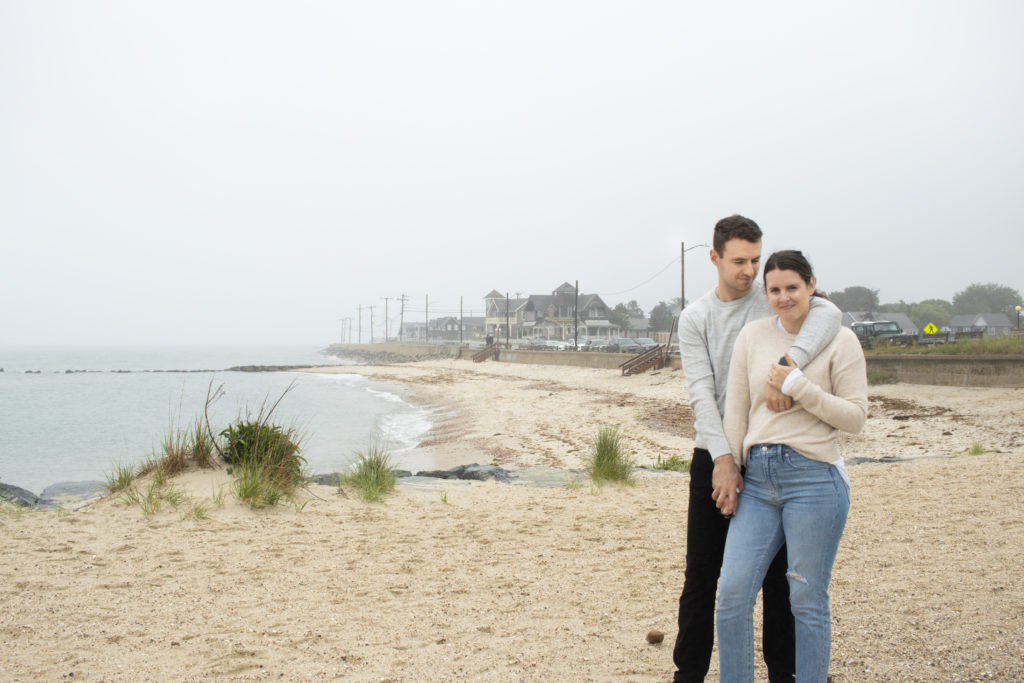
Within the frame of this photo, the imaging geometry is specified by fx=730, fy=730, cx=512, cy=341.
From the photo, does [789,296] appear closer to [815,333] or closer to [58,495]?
[815,333]

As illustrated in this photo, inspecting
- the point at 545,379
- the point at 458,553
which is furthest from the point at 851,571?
the point at 545,379

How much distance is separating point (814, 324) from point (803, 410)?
11.4 inches

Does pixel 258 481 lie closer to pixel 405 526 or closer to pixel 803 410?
pixel 405 526

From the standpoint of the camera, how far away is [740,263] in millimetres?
2660

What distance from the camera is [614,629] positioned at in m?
3.98

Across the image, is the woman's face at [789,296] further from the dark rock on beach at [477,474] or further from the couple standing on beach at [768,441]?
the dark rock on beach at [477,474]

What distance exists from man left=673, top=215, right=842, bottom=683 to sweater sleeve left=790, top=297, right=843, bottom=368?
14 cm

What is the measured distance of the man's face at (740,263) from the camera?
8.71 feet

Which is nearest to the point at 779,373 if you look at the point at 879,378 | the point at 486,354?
the point at 879,378

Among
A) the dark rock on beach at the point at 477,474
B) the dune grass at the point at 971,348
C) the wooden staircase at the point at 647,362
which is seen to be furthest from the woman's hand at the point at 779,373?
the wooden staircase at the point at 647,362

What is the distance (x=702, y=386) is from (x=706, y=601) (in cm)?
84

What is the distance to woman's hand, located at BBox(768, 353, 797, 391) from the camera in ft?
7.69

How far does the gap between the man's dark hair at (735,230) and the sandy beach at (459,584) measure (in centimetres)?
198

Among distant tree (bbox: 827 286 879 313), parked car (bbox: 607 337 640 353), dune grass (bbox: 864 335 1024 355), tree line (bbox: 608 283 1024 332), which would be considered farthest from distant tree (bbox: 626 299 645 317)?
dune grass (bbox: 864 335 1024 355)
